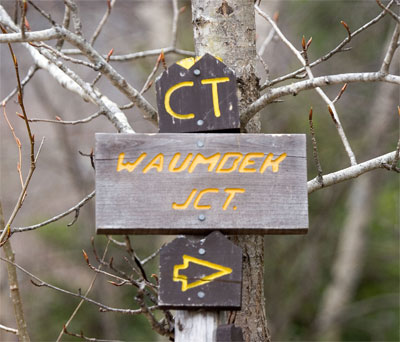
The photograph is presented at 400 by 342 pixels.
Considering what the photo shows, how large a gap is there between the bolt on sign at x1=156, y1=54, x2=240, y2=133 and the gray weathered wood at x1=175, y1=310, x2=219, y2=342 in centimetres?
60

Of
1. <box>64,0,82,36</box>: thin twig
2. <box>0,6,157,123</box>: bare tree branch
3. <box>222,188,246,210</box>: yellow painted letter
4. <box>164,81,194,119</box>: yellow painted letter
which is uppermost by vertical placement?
<box>64,0,82,36</box>: thin twig

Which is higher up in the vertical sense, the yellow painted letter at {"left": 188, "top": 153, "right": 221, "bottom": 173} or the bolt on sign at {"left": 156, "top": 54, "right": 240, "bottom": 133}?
the bolt on sign at {"left": 156, "top": 54, "right": 240, "bottom": 133}

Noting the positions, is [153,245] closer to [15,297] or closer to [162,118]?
[15,297]

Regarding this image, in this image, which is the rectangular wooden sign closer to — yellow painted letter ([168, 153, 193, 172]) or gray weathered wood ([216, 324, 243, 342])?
yellow painted letter ([168, 153, 193, 172])

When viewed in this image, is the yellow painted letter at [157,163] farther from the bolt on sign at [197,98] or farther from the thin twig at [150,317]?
the thin twig at [150,317]

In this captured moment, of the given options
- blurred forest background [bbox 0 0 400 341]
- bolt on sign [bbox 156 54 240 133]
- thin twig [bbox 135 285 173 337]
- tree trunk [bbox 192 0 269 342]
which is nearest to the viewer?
thin twig [bbox 135 285 173 337]

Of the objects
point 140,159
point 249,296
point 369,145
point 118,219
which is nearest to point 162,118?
point 140,159

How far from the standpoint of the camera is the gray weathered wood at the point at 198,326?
218 centimetres

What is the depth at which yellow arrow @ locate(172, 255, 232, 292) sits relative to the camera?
2156 millimetres

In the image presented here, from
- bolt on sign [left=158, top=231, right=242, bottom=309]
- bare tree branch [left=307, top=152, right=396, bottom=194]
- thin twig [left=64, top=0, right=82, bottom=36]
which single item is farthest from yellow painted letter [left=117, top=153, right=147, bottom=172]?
thin twig [left=64, top=0, right=82, bottom=36]

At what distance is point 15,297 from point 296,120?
18.5 ft

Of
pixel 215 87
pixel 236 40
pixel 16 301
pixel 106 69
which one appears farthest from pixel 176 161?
pixel 16 301

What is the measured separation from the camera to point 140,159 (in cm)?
219

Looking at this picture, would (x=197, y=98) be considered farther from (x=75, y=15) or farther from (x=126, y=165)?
(x=75, y=15)
